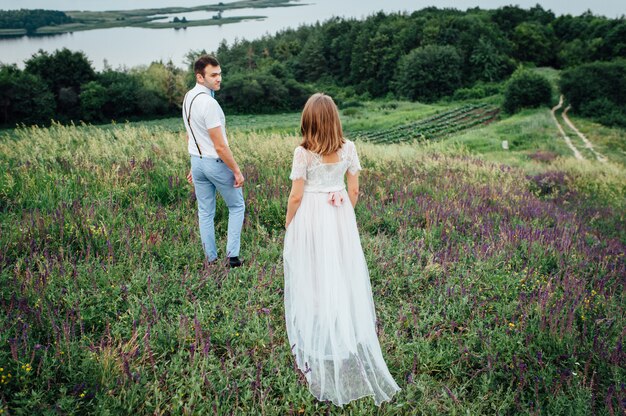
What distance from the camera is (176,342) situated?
11.5 feet

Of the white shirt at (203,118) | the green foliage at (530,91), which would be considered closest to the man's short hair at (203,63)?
the white shirt at (203,118)

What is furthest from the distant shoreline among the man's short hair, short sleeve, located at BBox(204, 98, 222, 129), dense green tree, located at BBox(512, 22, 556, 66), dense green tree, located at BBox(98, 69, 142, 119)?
short sleeve, located at BBox(204, 98, 222, 129)

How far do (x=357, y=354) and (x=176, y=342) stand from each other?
1607 mm

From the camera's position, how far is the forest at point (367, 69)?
56406 millimetres

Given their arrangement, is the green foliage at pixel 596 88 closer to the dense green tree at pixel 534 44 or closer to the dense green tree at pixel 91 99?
the dense green tree at pixel 534 44

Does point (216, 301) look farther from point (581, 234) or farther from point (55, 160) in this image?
point (581, 234)

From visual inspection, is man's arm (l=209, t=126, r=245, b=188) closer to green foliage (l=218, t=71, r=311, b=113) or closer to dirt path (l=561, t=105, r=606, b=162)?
dirt path (l=561, t=105, r=606, b=162)

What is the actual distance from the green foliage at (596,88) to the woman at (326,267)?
5861 centimetres

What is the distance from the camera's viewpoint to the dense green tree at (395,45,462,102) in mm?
83750

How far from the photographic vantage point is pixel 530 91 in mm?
56750

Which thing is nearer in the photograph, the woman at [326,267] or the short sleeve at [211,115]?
the woman at [326,267]

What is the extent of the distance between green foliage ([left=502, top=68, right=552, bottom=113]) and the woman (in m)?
63.3

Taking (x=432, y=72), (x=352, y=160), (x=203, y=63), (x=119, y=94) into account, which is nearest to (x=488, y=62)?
(x=432, y=72)

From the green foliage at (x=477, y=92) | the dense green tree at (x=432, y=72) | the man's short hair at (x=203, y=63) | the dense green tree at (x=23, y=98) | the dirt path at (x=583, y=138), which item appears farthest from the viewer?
the dense green tree at (x=432, y=72)
